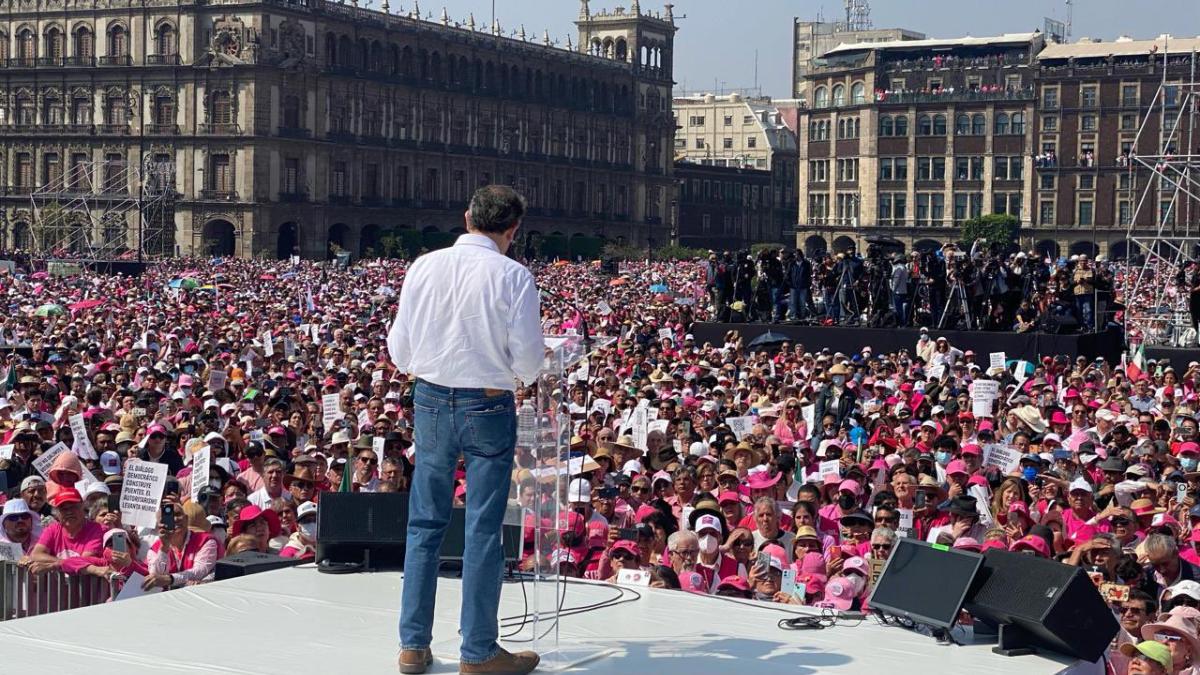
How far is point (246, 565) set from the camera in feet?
29.0

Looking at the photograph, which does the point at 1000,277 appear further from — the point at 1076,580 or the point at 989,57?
the point at 989,57

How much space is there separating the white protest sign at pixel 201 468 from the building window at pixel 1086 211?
9356 cm

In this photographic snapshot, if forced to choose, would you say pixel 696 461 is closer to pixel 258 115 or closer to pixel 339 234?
pixel 258 115

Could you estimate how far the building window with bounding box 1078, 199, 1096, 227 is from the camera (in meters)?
102

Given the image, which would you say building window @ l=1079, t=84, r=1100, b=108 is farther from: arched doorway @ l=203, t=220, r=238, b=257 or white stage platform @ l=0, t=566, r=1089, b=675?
white stage platform @ l=0, t=566, r=1089, b=675

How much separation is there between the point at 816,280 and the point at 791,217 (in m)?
99.0

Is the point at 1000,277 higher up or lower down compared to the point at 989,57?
lower down

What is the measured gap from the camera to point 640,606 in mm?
8172

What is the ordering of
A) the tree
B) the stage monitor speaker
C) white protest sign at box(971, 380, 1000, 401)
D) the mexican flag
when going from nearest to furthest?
the stage monitor speaker → white protest sign at box(971, 380, 1000, 401) → the mexican flag → the tree

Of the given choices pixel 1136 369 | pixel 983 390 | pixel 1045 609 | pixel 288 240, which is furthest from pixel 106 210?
pixel 1045 609

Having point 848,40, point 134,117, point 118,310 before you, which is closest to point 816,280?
point 118,310

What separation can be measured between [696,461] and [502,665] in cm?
710

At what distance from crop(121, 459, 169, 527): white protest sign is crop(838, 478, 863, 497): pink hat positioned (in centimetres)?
449

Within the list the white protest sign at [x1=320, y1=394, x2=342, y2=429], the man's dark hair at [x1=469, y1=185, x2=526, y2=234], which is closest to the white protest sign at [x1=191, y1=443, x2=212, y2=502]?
the white protest sign at [x1=320, y1=394, x2=342, y2=429]
